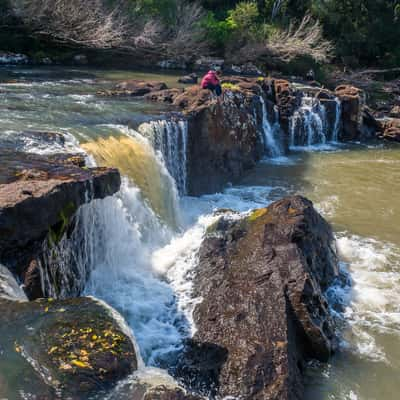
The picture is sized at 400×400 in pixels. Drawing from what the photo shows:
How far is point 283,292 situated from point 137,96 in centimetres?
1050

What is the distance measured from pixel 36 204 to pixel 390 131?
18.1 m

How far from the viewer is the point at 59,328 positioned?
4.18 m

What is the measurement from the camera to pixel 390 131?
818 inches

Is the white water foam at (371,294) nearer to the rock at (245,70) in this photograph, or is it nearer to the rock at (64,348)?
the rock at (64,348)

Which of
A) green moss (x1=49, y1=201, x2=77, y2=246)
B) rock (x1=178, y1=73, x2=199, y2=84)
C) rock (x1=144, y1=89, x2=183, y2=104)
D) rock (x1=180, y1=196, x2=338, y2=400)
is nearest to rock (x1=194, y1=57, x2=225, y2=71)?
rock (x1=178, y1=73, x2=199, y2=84)

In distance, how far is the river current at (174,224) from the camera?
6840mm

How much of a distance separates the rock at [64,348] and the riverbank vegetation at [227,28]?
820 inches

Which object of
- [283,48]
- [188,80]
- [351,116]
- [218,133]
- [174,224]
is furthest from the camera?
[283,48]

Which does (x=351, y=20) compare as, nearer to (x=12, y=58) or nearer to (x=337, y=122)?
(x=337, y=122)

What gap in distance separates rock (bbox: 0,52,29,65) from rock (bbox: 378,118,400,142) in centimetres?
1580

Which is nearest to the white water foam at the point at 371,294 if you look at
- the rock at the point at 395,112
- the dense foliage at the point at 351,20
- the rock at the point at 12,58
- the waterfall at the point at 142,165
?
the waterfall at the point at 142,165

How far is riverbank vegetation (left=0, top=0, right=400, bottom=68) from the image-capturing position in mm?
23219

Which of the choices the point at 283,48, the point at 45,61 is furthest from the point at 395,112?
the point at 45,61

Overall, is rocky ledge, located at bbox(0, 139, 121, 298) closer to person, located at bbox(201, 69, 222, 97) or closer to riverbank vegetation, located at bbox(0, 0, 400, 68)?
person, located at bbox(201, 69, 222, 97)
